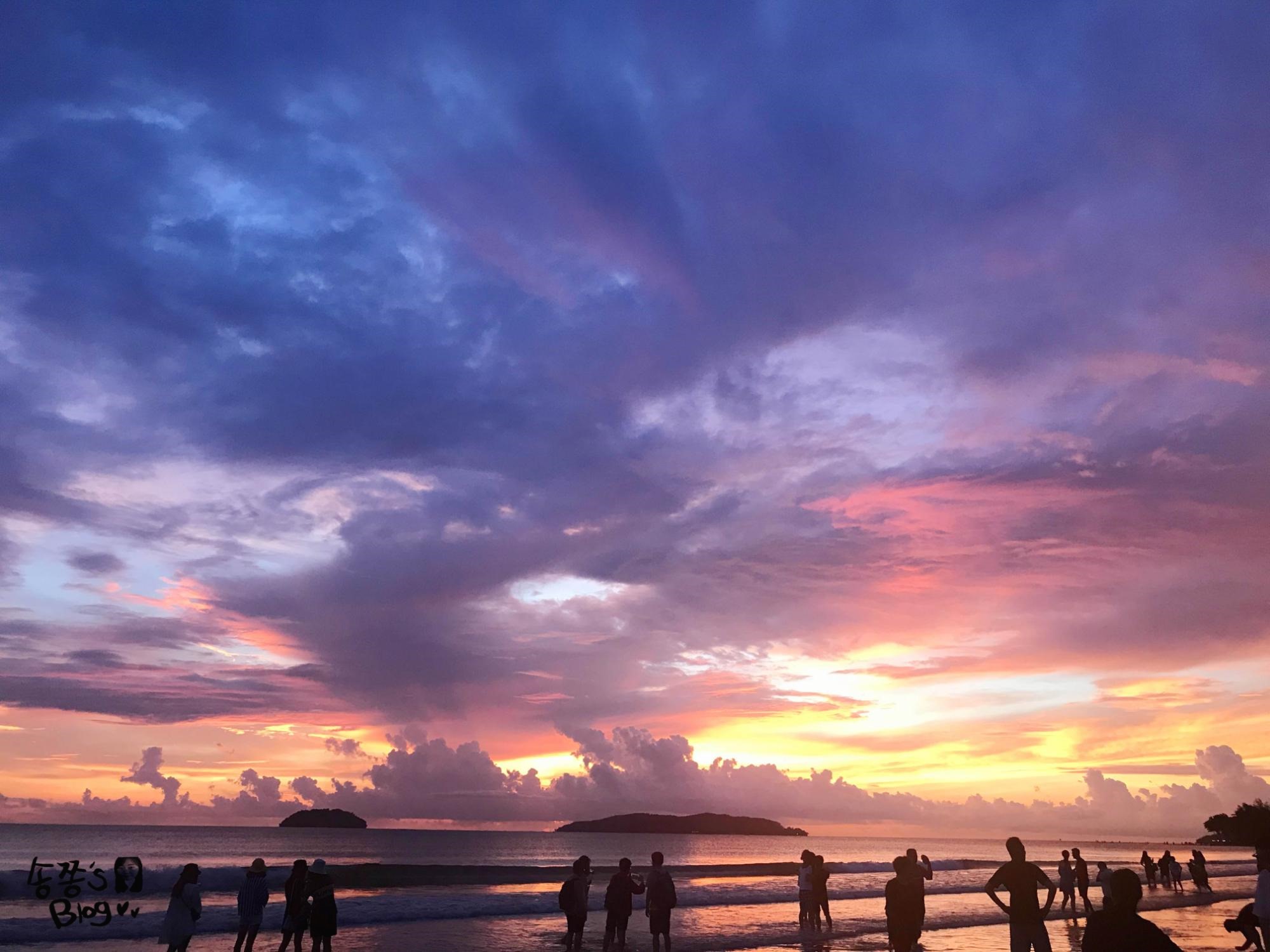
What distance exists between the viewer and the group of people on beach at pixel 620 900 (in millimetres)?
18125

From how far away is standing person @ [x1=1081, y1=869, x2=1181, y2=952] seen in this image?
5.61 metres

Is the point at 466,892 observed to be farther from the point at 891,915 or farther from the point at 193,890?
the point at 891,915

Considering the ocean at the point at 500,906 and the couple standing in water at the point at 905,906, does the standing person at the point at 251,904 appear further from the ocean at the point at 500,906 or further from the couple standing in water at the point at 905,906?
the couple standing in water at the point at 905,906

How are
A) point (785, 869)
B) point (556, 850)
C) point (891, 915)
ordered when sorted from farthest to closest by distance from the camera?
point (556, 850)
point (785, 869)
point (891, 915)

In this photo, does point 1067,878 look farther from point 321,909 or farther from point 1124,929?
point 1124,929

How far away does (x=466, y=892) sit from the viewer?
47094mm

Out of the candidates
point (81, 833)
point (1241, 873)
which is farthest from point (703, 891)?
point (81, 833)

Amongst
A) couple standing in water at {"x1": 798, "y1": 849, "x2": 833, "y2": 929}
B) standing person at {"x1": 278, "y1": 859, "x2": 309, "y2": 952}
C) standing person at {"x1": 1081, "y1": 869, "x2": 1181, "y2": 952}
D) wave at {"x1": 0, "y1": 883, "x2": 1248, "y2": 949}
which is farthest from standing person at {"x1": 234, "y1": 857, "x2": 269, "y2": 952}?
standing person at {"x1": 1081, "y1": 869, "x2": 1181, "y2": 952}

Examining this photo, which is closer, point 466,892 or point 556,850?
point 466,892

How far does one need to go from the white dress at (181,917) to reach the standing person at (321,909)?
95.8 inches

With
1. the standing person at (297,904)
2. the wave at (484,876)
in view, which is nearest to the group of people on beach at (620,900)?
the standing person at (297,904)

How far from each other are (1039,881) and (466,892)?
1606 inches

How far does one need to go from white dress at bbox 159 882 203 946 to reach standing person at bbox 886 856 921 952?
1297 cm

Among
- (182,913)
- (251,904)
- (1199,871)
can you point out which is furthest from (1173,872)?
(182,913)
